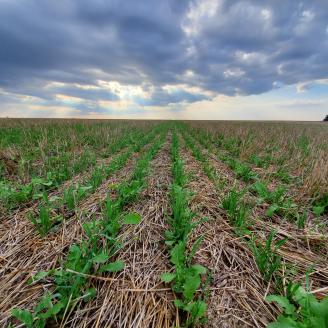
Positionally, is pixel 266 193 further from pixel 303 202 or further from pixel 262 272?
pixel 262 272

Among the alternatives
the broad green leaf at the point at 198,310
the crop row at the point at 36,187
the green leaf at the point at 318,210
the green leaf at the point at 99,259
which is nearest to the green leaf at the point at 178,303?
the broad green leaf at the point at 198,310

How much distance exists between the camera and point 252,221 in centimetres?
238

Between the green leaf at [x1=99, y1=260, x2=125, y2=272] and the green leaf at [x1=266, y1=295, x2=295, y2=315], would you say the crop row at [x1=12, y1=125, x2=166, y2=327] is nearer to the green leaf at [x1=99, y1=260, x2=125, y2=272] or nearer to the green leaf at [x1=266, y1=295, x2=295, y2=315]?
the green leaf at [x1=99, y1=260, x2=125, y2=272]

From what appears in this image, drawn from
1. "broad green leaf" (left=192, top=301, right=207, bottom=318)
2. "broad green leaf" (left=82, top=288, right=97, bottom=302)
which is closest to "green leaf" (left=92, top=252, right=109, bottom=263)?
"broad green leaf" (left=82, top=288, right=97, bottom=302)

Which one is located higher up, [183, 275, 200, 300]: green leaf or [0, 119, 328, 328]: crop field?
[183, 275, 200, 300]: green leaf

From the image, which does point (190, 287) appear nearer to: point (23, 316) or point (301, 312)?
point (301, 312)

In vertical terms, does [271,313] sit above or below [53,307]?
below

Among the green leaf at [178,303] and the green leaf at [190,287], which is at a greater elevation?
the green leaf at [190,287]

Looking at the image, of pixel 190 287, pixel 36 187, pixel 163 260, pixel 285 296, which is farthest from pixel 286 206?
pixel 36 187

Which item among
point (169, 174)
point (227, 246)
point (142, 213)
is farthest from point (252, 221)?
point (169, 174)

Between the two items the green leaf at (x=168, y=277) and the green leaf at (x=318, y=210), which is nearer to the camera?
the green leaf at (x=168, y=277)

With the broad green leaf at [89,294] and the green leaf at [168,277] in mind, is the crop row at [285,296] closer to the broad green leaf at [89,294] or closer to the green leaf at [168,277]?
the green leaf at [168,277]

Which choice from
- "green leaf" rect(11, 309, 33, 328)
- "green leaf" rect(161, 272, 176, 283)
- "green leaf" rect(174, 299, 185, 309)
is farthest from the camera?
"green leaf" rect(161, 272, 176, 283)

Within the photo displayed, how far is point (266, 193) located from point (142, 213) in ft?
6.52
